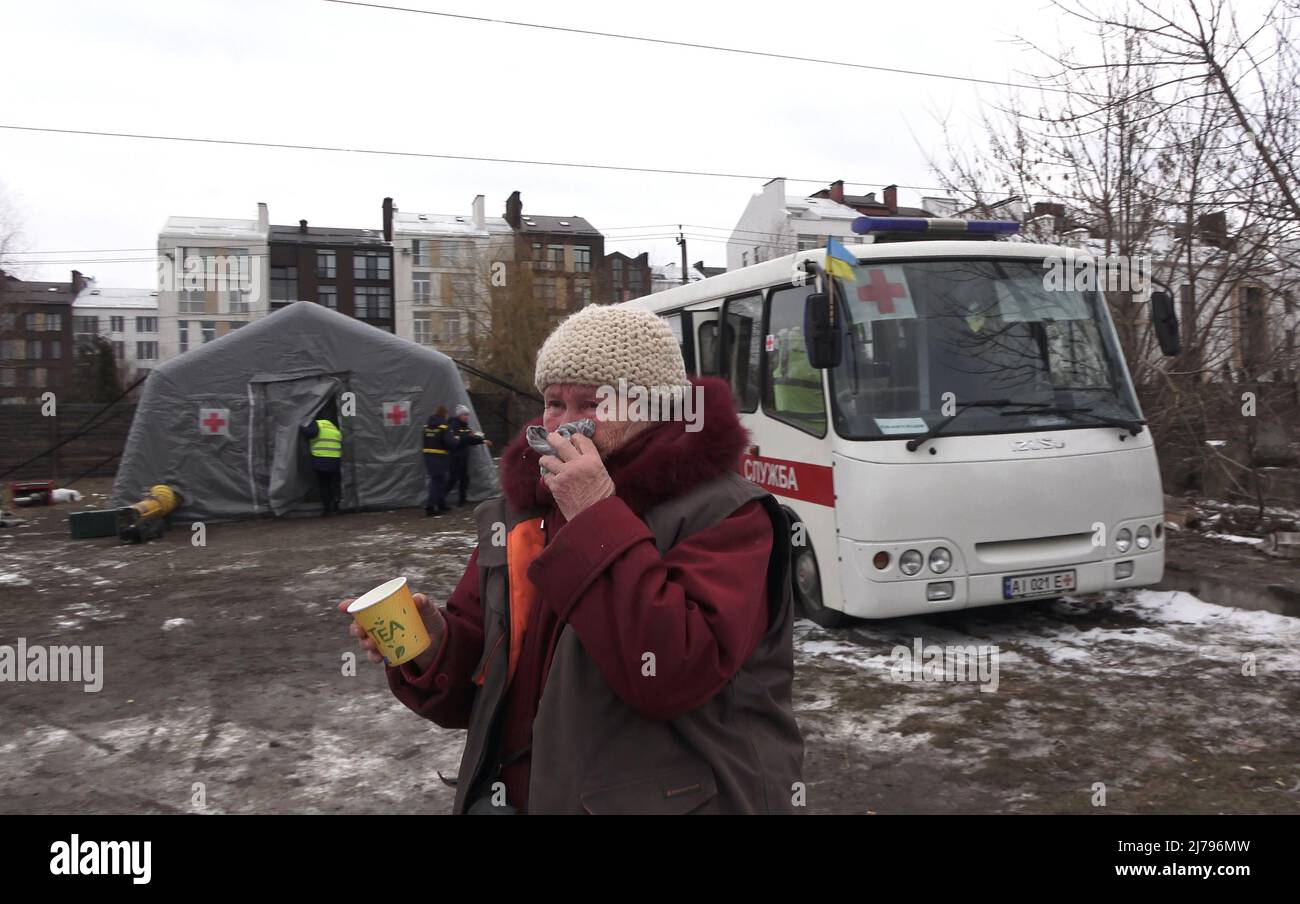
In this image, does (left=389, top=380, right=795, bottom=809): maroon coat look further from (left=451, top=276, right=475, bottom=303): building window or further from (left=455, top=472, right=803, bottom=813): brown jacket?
(left=451, top=276, right=475, bottom=303): building window

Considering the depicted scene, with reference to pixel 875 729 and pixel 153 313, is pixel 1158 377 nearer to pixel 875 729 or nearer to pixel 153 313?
pixel 875 729

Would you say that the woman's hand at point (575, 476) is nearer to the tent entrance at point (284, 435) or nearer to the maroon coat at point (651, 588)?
the maroon coat at point (651, 588)

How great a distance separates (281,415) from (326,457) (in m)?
1.35

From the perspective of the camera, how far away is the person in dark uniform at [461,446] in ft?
55.1

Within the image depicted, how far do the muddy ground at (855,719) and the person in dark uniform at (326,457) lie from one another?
23.4 feet

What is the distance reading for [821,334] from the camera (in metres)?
6.63

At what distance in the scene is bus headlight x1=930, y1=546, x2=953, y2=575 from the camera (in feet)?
21.8

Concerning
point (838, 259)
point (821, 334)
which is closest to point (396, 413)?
point (838, 259)

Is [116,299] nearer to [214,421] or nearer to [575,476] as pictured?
[214,421]

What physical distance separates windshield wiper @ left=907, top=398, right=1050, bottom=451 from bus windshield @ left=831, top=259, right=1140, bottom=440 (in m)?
0.02

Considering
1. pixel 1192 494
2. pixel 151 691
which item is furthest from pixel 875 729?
pixel 1192 494
